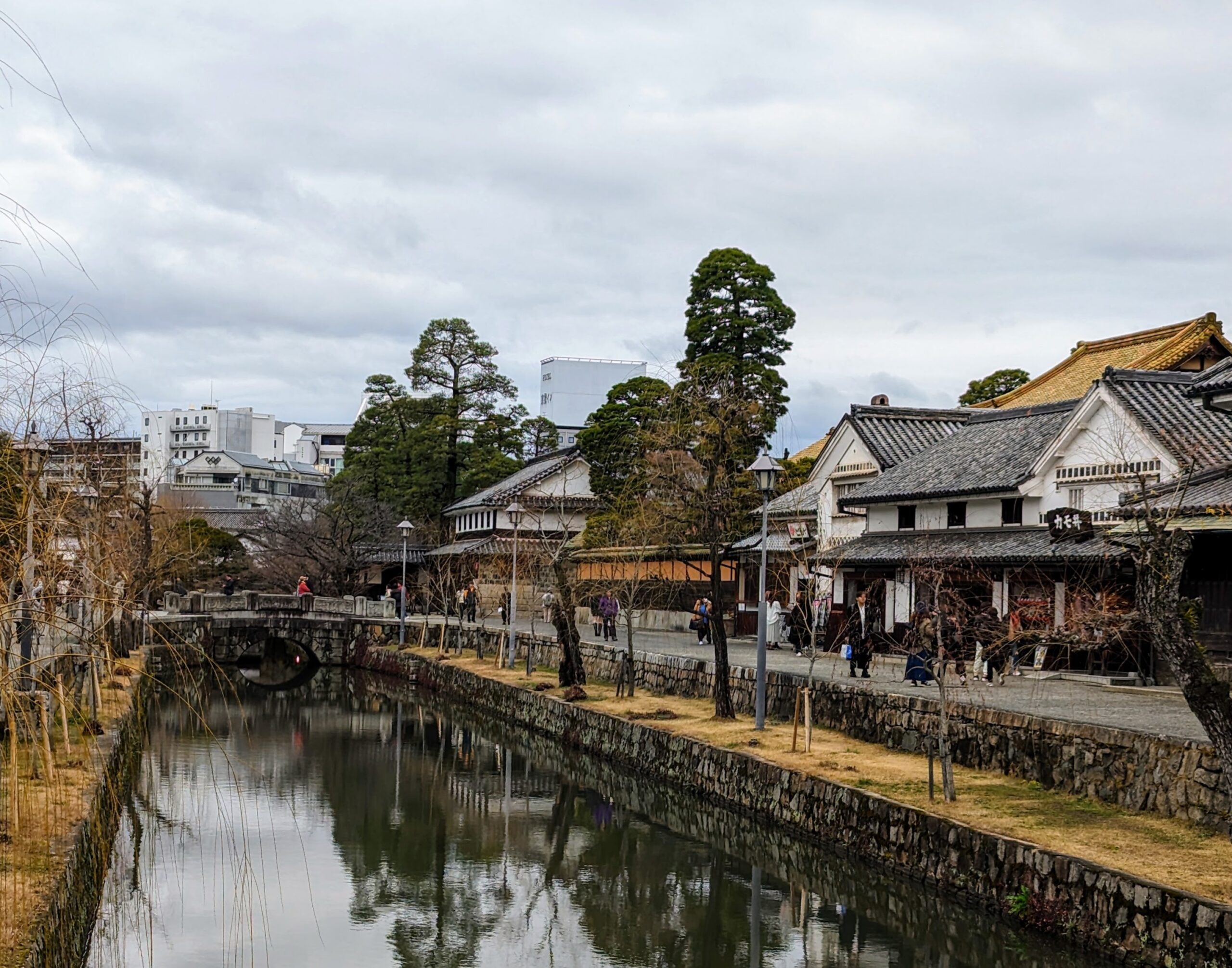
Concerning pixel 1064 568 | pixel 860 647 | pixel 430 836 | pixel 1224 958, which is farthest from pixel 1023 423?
pixel 1224 958

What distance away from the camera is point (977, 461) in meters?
31.2

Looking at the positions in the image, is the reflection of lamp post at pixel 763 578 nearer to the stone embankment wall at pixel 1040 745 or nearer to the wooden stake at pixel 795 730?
the wooden stake at pixel 795 730

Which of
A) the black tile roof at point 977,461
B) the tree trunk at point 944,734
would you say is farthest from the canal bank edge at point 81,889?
the black tile roof at point 977,461

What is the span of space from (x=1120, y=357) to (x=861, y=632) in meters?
18.1

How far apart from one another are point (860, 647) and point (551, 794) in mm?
7200

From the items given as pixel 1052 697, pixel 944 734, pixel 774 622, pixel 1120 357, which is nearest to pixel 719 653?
pixel 1052 697

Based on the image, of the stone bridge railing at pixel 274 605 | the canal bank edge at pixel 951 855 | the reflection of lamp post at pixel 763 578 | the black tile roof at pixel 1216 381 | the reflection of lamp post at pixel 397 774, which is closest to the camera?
the canal bank edge at pixel 951 855

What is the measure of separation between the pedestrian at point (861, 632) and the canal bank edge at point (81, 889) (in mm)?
14710

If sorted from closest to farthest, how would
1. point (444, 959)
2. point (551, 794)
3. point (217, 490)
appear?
point (444, 959)
point (551, 794)
point (217, 490)

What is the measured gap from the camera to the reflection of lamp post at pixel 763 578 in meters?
21.5

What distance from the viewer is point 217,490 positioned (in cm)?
9088

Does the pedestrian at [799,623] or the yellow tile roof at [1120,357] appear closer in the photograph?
the pedestrian at [799,623]

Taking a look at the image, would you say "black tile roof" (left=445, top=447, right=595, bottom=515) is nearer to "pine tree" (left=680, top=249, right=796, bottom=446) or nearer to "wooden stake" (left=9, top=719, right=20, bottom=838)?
"pine tree" (left=680, top=249, right=796, bottom=446)

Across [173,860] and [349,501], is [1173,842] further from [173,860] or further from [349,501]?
[349,501]
